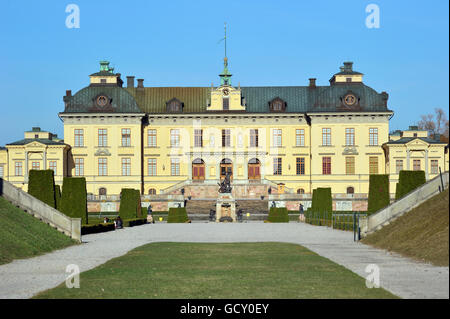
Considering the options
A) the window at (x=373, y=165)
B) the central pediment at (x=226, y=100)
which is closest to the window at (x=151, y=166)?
the central pediment at (x=226, y=100)

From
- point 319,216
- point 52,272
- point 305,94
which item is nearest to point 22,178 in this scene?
point 305,94

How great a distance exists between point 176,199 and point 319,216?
19.9m

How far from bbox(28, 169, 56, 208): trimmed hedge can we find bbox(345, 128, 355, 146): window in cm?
3970

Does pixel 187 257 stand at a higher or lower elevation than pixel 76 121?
lower

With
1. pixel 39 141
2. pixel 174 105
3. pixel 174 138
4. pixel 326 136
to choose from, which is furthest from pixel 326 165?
pixel 39 141

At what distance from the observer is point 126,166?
6500 centimetres

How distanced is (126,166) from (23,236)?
4495 centimetres

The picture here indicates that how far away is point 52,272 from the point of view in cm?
1445

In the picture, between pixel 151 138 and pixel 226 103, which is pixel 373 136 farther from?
pixel 151 138

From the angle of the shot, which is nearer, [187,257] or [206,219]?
[187,257]

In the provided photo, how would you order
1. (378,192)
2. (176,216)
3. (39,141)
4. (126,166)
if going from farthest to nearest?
1. (126,166)
2. (39,141)
3. (176,216)
4. (378,192)

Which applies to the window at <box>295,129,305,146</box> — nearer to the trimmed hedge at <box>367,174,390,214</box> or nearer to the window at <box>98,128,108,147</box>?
the window at <box>98,128,108,147</box>
